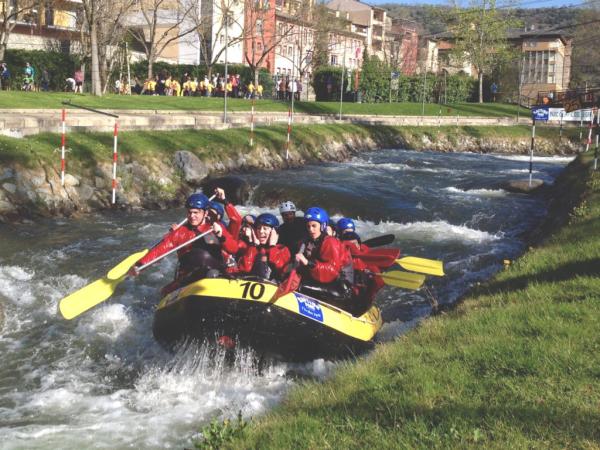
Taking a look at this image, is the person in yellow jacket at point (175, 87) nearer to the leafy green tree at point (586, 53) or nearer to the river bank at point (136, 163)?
the river bank at point (136, 163)

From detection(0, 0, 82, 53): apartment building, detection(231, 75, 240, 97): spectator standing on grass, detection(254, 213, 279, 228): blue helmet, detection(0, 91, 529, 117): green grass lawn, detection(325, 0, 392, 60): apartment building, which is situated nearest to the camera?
detection(254, 213, 279, 228): blue helmet

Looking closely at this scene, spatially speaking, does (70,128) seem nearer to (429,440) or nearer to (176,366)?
(176,366)

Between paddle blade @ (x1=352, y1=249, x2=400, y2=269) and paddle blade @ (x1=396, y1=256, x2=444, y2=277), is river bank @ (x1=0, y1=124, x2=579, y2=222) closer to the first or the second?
paddle blade @ (x1=352, y1=249, x2=400, y2=269)

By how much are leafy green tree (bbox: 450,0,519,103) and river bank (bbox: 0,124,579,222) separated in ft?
106

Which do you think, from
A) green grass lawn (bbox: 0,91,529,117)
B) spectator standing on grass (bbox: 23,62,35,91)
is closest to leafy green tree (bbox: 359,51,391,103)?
green grass lawn (bbox: 0,91,529,117)

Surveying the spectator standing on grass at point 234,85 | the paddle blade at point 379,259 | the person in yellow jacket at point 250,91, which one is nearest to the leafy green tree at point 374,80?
the person in yellow jacket at point 250,91

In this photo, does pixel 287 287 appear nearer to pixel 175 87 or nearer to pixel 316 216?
pixel 316 216

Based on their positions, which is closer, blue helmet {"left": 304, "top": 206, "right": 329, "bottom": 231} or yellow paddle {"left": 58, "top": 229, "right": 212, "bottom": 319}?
yellow paddle {"left": 58, "top": 229, "right": 212, "bottom": 319}

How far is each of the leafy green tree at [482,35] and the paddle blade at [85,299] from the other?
4805cm

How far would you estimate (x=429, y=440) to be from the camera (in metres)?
3.61

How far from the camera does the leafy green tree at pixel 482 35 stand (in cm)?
5222

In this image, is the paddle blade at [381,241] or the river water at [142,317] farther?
the paddle blade at [381,241]

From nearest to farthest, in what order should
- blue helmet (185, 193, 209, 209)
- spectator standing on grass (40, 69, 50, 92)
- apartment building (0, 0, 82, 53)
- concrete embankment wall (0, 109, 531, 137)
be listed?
blue helmet (185, 193, 209, 209), concrete embankment wall (0, 109, 531, 137), spectator standing on grass (40, 69, 50, 92), apartment building (0, 0, 82, 53)

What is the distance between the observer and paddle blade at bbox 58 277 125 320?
23.1 feet
